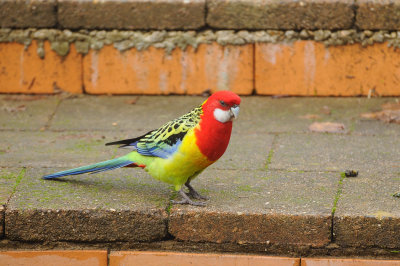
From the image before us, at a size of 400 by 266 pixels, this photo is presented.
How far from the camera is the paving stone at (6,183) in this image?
383 cm

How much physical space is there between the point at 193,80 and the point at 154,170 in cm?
247

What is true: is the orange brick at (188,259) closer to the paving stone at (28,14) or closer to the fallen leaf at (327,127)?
the fallen leaf at (327,127)

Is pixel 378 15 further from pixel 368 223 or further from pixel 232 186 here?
pixel 368 223

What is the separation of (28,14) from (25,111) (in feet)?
2.82

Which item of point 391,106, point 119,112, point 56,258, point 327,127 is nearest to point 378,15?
point 391,106

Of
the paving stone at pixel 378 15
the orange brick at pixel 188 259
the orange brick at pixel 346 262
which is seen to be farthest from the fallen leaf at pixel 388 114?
the orange brick at pixel 188 259

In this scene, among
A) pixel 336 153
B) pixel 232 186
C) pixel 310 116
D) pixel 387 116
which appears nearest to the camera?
pixel 232 186

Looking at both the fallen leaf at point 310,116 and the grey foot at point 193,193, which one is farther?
the fallen leaf at point 310,116

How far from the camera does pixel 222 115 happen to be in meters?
3.62

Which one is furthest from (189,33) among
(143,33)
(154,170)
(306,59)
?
(154,170)

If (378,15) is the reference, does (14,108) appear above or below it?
below

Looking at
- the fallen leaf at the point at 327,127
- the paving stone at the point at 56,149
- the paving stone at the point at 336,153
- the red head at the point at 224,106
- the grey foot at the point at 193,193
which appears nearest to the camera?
the red head at the point at 224,106

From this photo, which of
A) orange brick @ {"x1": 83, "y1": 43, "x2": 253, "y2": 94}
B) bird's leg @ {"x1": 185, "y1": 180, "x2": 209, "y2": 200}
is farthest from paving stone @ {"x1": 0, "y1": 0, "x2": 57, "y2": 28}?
bird's leg @ {"x1": 185, "y1": 180, "x2": 209, "y2": 200}

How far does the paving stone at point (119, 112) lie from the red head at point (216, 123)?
1831 mm
